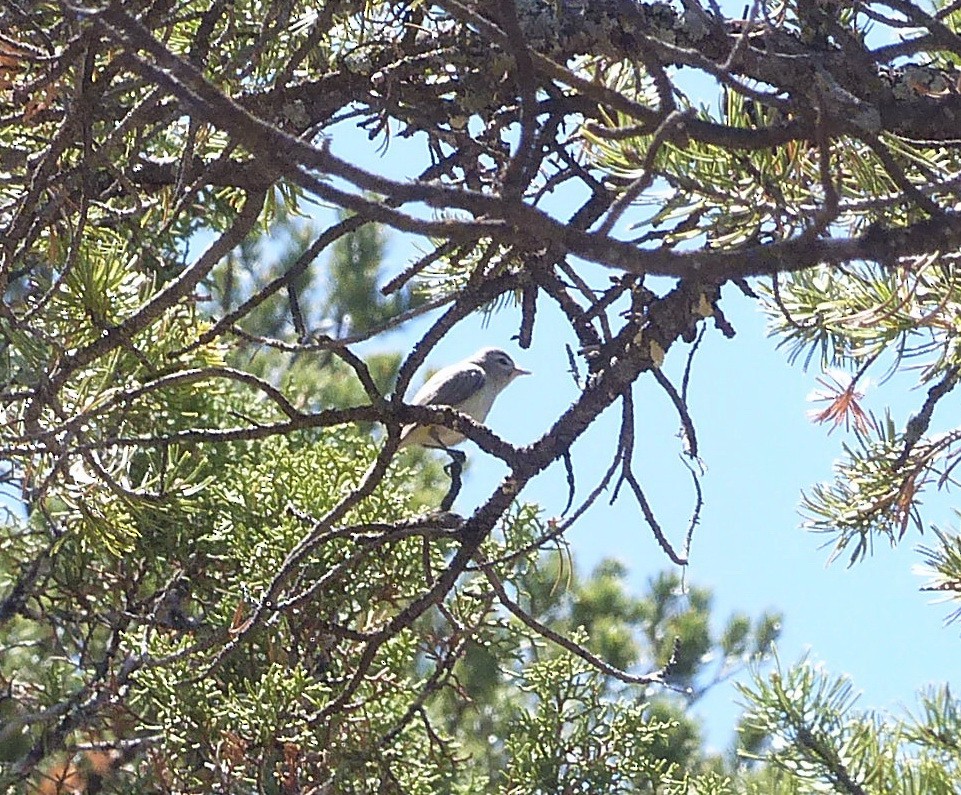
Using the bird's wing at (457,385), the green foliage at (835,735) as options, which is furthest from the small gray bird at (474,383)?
the green foliage at (835,735)

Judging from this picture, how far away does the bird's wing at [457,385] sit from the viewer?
11.6 ft

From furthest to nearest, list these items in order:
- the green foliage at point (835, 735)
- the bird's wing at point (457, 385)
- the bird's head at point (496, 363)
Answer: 1. the bird's head at point (496, 363)
2. the bird's wing at point (457, 385)
3. the green foliage at point (835, 735)

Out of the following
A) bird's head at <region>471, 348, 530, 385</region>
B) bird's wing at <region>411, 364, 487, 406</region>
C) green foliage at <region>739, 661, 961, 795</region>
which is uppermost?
bird's head at <region>471, 348, 530, 385</region>

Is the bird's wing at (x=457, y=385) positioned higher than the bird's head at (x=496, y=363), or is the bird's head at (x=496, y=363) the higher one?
the bird's head at (x=496, y=363)

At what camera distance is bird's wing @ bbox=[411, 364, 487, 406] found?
3.53 m

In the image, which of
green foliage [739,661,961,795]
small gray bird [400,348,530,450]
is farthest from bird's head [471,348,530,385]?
green foliage [739,661,961,795]

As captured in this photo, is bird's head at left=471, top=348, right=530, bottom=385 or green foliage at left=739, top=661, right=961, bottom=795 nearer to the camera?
green foliage at left=739, top=661, right=961, bottom=795

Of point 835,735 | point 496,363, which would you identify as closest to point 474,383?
point 496,363

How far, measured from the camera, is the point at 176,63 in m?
0.79

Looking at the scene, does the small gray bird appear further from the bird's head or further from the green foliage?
the green foliage

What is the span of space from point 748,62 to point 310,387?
2.64 meters

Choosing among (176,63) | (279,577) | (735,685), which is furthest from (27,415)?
(735,685)

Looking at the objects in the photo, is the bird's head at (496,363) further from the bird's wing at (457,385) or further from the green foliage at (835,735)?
the green foliage at (835,735)

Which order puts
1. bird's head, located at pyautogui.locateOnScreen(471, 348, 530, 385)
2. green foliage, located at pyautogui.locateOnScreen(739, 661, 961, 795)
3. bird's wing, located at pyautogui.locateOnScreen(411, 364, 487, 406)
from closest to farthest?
green foliage, located at pyautogui.locateOnScreen(739, 661, 961, 795) → bird's wing, located at pyautogui.locateOnScreen(411, 364, 487, 406) → bird's head, located at pyautogui.locateOnScreen(471, 348, 530, 385)
